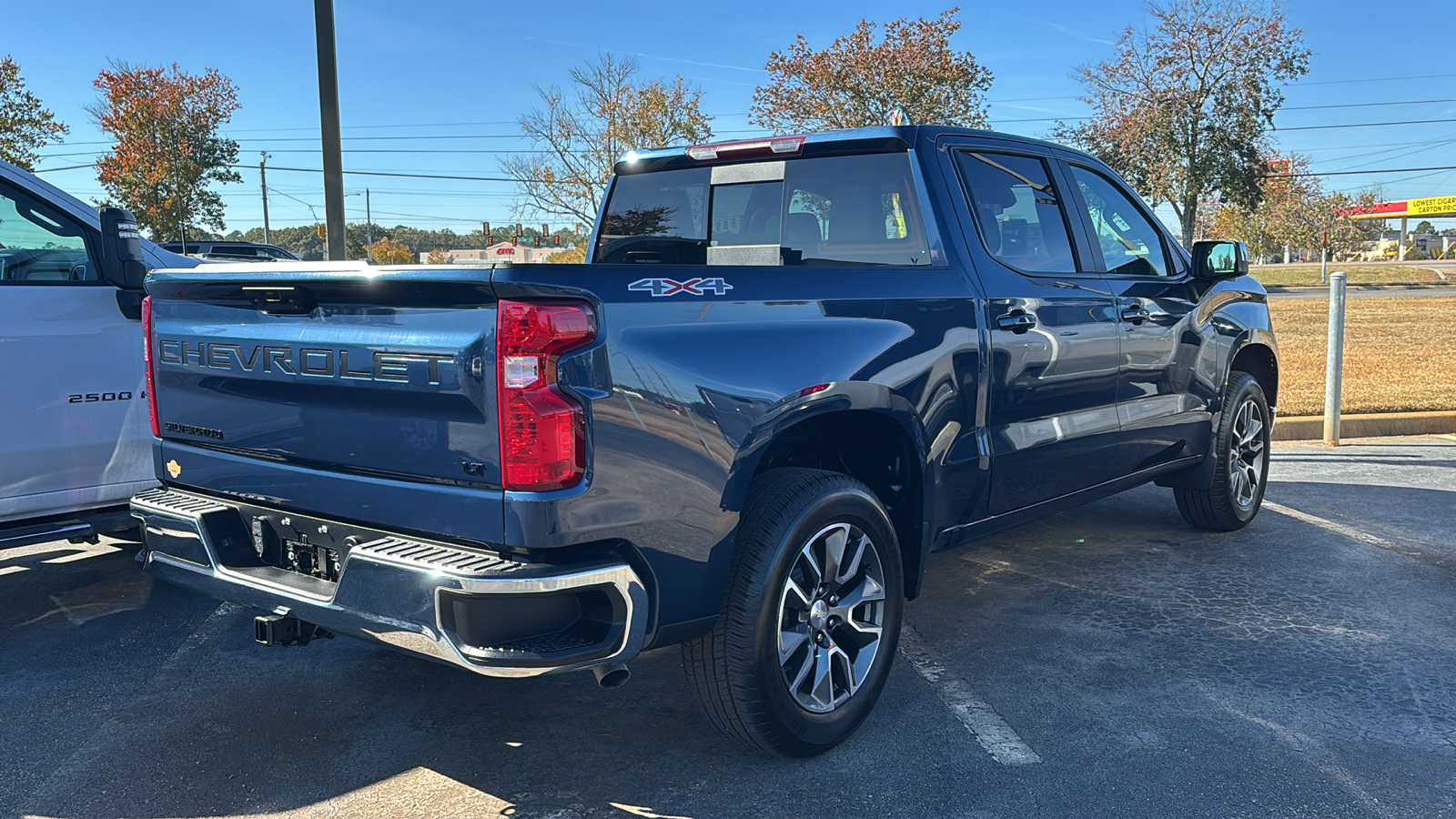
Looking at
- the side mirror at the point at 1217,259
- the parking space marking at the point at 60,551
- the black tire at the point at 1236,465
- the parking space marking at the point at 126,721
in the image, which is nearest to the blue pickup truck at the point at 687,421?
the parking space marking at the point at 126,721

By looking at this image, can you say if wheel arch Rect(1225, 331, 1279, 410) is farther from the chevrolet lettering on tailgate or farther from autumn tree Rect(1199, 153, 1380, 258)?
autumn tree Rect(1199, 153, 1380, 258)

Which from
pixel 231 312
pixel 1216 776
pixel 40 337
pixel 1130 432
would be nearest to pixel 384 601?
pixel 231 312

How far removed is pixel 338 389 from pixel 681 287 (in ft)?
3.03

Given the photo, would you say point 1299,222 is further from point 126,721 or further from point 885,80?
point 126,721

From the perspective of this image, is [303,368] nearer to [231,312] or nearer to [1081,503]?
[231,312]

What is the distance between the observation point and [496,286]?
2549 mm

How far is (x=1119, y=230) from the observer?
16.6 feet

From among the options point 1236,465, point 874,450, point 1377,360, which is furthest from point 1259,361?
point 1377,360

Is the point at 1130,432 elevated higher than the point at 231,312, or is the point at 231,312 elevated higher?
the point at 231,312

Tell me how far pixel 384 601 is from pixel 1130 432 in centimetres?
339

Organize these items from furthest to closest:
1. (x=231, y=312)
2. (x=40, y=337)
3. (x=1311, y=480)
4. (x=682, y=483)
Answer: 1. (x=1311, y=480)
2. (x=40, y=337)
3. (x=231, y=312)
4. (x=682, y=483)

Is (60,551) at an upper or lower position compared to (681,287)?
lower

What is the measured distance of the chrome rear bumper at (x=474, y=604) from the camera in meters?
2.56

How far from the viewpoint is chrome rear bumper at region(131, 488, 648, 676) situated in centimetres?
256
